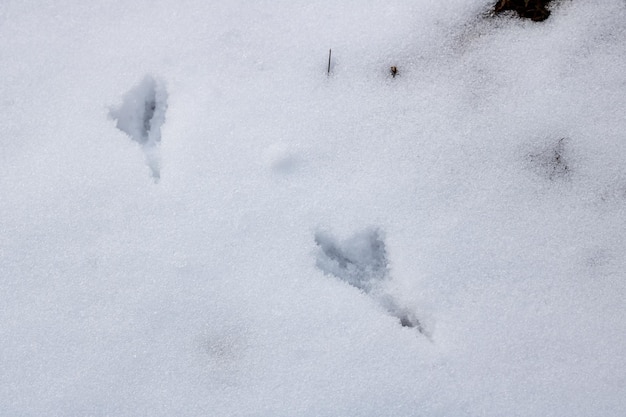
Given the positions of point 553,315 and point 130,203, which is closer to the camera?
point 553,315

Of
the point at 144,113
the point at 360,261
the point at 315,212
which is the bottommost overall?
the point at 360,261

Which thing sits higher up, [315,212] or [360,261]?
[315,212]

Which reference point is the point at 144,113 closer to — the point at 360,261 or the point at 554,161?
the point at 360,261

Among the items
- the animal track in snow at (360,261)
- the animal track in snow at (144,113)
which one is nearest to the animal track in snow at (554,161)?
the animal track in snow at (360,261)

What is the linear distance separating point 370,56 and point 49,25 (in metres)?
1.41

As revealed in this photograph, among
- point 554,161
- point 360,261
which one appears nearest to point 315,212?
point 360,261

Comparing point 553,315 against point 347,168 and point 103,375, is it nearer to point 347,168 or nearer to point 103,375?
point 347,168

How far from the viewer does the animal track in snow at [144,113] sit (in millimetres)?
2271

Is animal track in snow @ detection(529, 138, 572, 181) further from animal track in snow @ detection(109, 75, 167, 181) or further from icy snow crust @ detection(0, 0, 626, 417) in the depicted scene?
animal track in snow @ detection(109, 75, 167, 181)

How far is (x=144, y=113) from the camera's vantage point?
2.31 meters

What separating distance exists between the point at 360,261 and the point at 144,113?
1.08m

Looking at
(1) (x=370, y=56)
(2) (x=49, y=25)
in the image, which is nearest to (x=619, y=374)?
(1) (x=370, y=56)

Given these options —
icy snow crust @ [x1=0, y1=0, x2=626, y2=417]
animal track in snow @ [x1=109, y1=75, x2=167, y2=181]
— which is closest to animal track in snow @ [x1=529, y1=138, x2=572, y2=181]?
icy snow crust @ [x1=0, y1=0, x2=626, y2=417]

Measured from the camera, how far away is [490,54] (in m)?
2.27
